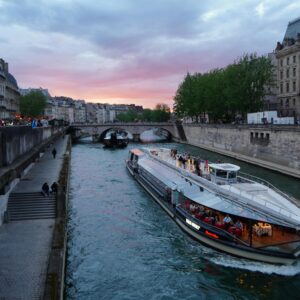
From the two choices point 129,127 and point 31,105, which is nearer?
point 129,127

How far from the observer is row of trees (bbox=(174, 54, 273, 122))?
217 feet

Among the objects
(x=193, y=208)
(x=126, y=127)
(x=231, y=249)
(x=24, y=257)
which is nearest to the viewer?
(x=24, y=257)

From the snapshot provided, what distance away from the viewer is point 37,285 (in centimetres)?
1380

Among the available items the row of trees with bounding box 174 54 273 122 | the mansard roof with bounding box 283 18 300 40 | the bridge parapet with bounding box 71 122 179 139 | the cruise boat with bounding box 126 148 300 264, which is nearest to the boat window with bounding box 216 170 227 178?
the cruise boat with bounding box 126 148 300 264

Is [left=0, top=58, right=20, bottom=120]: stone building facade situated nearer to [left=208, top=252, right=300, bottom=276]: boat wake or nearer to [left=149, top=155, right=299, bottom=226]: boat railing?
[left=149, top=155, right=299, bottom=226]: boat railing

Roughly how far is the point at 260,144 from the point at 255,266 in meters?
36.9

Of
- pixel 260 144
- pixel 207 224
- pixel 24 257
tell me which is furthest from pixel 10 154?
pixel 260 144

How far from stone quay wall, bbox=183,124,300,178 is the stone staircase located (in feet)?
84.3

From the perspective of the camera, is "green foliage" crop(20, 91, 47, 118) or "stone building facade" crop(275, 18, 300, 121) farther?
"green foliage" crop(20, 91, 47, 118)

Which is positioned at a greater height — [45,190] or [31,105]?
[31,105]

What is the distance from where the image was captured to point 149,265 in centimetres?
1906

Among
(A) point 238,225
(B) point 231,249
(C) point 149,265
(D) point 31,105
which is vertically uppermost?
(D) point 31,105

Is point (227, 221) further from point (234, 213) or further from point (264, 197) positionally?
point (264, 197)

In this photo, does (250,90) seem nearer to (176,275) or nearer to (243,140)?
(243,140)
